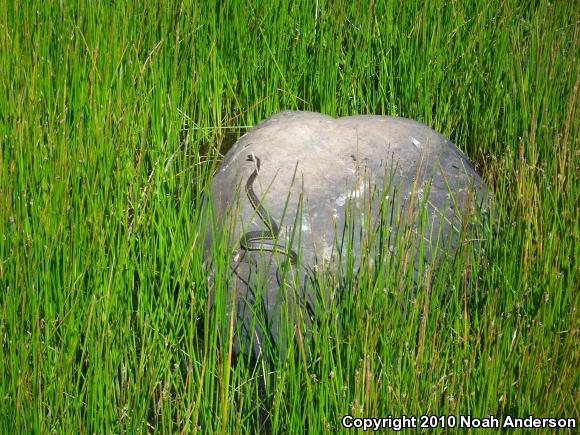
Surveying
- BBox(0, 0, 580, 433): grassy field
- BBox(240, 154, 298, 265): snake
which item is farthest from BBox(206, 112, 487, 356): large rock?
BBox(0, 0, 580, 433): grassy field

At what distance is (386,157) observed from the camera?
8.09ft

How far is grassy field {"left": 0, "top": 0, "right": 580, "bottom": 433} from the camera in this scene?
65.9 inches

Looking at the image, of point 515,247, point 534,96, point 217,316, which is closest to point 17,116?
point 217,316

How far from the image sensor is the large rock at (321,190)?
7.06 feet

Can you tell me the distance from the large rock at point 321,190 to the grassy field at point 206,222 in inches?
4.6

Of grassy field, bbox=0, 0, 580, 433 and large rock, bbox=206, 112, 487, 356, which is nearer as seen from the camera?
grassy field, bbox=0, 0, 580, 433

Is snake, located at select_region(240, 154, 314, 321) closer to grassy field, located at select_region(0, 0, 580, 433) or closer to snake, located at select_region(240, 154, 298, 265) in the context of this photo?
snake, located at select_region(240, 154, 298, 265)

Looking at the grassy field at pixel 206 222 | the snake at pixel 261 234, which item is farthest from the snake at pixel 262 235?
the grassy field at pixel 206 222

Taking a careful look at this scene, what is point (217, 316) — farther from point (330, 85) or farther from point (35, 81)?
point (330, 85)

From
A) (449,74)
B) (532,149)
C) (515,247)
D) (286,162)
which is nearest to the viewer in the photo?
(515,247)

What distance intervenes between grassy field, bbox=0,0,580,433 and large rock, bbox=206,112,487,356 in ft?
0.38

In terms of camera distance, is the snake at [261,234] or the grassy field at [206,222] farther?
the snake at [261,234]

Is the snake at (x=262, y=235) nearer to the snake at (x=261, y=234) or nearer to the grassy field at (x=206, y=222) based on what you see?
the snake at (x=261, y=234)

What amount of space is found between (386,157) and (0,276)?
47.5 inches
